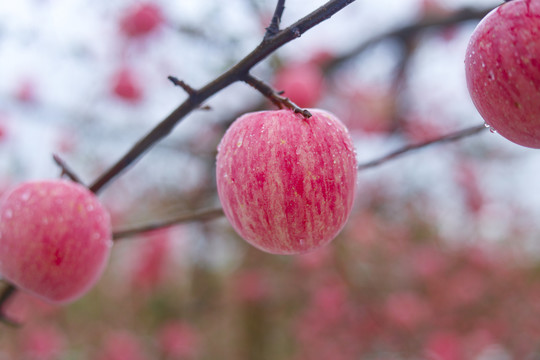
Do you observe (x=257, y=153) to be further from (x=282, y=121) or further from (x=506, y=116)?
(x=506, y=116)

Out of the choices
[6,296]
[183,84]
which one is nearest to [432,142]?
[183,84]

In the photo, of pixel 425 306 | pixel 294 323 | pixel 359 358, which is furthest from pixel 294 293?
pixel 425 306

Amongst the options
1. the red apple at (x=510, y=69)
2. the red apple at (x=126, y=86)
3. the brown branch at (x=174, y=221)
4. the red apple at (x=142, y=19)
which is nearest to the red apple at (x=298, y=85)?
the red apple at (x=142, y=19)

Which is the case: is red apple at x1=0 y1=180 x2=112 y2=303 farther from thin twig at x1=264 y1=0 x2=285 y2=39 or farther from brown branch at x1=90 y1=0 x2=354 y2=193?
thin twig at x1=264 y1=0 x2=285 y2=39

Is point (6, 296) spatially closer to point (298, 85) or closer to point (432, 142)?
point (432, 142)

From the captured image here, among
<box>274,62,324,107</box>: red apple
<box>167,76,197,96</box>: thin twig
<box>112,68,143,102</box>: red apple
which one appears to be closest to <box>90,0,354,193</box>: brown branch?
<box>167,76,197,96</box>: thin twig

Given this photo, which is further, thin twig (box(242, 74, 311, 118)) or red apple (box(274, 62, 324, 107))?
red apple (box(274, 62, 324, 107))
